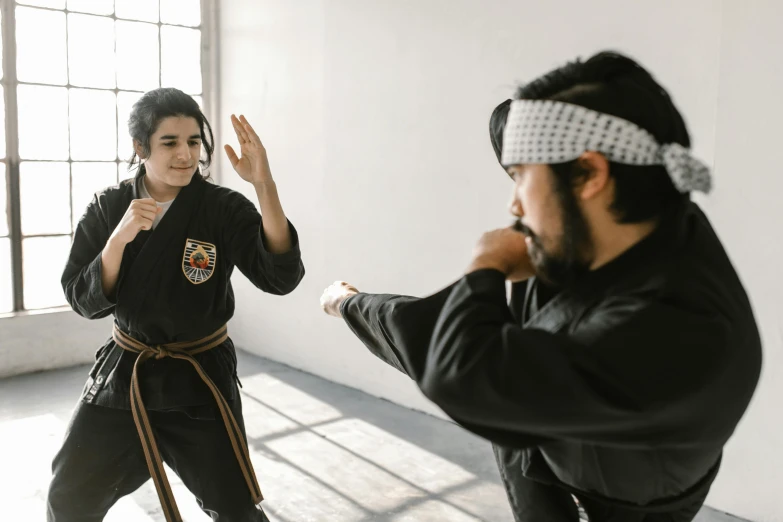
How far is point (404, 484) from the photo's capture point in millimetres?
2949

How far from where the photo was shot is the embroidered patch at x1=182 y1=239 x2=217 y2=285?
201 cm

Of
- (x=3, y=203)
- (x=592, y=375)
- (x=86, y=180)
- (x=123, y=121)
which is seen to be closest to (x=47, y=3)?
(x=123, y=121)

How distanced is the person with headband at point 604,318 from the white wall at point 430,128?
51.0 inches

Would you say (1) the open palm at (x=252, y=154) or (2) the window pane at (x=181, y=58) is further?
(2) the window pane at (x=181, y=58)

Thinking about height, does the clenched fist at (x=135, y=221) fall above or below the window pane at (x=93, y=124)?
below

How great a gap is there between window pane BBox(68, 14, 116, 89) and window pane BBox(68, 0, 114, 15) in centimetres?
4

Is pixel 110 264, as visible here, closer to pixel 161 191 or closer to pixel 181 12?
pixel 161 191

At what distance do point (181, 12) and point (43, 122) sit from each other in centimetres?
126

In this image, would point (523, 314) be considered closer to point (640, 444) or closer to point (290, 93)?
point (640, 444)

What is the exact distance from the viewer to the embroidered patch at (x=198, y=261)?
2.01 meters

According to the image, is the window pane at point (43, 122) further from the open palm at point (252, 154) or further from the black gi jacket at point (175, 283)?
the open palm at point (252, 154)

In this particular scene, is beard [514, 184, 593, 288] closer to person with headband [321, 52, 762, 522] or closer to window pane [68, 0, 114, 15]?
person with headband [321, 52, 762, 522]

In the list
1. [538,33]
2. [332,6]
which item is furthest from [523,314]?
[332,6]

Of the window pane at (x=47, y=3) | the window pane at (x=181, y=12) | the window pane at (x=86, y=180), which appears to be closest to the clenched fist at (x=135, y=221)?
the window pane at (x=86, y=180)
